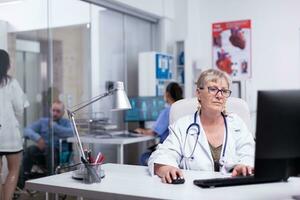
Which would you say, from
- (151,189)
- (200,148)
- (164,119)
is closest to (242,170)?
(200,148)

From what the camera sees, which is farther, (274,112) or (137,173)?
(137,173)

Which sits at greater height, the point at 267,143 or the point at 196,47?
the point at 196,47

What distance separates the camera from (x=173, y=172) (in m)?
1.71

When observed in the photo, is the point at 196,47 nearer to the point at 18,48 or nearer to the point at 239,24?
the point at 239,24

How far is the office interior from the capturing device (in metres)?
3.78

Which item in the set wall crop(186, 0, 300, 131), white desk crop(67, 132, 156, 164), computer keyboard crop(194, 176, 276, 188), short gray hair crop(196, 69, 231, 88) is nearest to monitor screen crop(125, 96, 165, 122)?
white desk crop(67, 132, 156, 164)

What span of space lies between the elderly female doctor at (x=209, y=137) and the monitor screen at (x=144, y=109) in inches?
105

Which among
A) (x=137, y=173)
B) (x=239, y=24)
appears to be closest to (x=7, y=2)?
(x=137, y=173)

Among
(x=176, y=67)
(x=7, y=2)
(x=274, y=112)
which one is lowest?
(x=274, y=112)

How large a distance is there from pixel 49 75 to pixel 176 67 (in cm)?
234

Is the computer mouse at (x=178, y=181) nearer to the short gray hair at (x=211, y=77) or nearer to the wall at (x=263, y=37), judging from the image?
the short gray hair at (x=211, y=77)

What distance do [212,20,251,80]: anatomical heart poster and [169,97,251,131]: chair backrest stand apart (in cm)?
333

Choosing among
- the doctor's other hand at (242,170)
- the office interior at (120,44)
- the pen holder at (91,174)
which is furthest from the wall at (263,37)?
the pen holder at (91,174)

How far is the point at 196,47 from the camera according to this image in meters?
5.78
